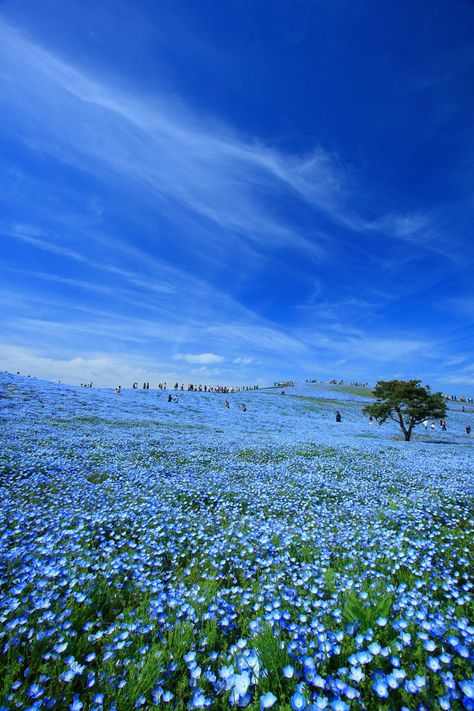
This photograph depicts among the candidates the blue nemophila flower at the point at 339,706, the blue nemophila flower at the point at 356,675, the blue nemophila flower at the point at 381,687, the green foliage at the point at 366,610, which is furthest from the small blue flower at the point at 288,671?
the green foliage at the point at 366,610

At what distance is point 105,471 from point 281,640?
9.49m

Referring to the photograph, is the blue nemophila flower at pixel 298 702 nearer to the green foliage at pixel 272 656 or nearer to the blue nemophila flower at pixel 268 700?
the blue nemophila flower at pixel 268 700

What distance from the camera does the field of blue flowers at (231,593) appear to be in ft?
9.29

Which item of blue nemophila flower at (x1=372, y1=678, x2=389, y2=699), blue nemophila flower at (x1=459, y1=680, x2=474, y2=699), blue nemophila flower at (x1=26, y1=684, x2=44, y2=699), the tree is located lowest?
blue nemophila flower at (x1=26, y1=684, x2=44, y2=699)

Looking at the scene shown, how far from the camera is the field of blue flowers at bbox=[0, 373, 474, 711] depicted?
283 cm

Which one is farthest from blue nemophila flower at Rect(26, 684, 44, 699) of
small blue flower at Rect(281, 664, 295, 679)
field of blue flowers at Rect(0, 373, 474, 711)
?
small blue flower at Rect(281, 664, 295, 679)

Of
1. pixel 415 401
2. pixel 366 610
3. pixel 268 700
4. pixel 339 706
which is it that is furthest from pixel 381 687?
pixel 415 401

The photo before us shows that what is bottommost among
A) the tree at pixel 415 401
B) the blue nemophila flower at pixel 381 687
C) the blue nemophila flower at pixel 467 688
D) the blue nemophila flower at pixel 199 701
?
the blue nemophila flower at pixel 199 701

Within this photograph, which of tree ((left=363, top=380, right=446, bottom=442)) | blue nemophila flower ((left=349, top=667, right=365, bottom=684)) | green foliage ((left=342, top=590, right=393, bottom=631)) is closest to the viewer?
blue nemophila flower ((left=349, top=667, right=365, bottom=684))

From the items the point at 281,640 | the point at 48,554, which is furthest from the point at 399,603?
the point at 48,554

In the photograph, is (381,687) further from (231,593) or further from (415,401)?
(415,401)

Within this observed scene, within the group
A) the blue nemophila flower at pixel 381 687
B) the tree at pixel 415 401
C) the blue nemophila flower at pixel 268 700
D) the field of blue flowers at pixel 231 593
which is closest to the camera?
the blue nemophila flower at pixel 268 700

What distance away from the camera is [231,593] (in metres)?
4.58

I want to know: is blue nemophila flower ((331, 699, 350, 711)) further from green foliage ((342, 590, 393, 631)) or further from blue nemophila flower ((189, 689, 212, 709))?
green foliage ((342, 590, 393, 631))
